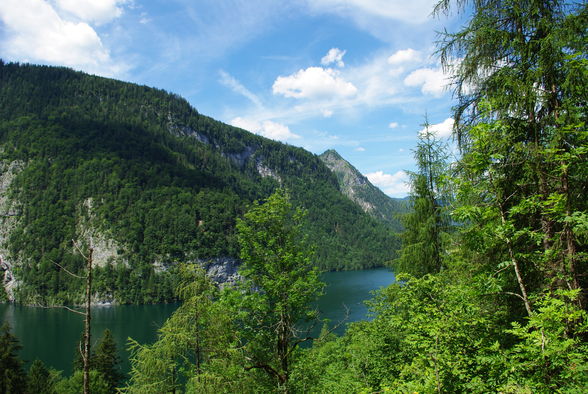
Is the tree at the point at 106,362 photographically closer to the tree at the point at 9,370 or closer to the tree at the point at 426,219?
the tree at the point at 9,370

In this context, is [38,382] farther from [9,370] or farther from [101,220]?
[101,220]

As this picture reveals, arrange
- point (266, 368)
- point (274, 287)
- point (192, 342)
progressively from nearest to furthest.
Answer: point (266, 368)
point (274, 287)
point (192, 342)

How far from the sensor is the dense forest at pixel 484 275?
4.27 meters

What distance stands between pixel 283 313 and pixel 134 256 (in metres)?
152

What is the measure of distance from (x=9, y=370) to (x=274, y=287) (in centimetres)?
2534

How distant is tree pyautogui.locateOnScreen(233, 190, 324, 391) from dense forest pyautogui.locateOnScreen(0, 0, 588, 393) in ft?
0.14

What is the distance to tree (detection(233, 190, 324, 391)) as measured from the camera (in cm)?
902

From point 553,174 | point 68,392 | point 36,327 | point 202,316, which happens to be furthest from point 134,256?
point 553,174

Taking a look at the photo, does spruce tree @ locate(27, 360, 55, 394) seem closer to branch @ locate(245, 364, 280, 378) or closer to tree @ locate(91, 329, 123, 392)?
tree @ locate(91, 329, 123, 392)

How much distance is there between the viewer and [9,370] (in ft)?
75.2

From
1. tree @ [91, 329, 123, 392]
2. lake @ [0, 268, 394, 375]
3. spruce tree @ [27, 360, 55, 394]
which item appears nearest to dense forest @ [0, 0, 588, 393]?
spruce tree @ [27, 360, 55, 394]

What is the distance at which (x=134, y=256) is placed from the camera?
470ft

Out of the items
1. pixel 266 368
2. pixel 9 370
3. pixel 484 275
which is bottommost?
pixel 9 370

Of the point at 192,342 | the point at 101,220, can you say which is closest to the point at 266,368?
the point at 192,342
